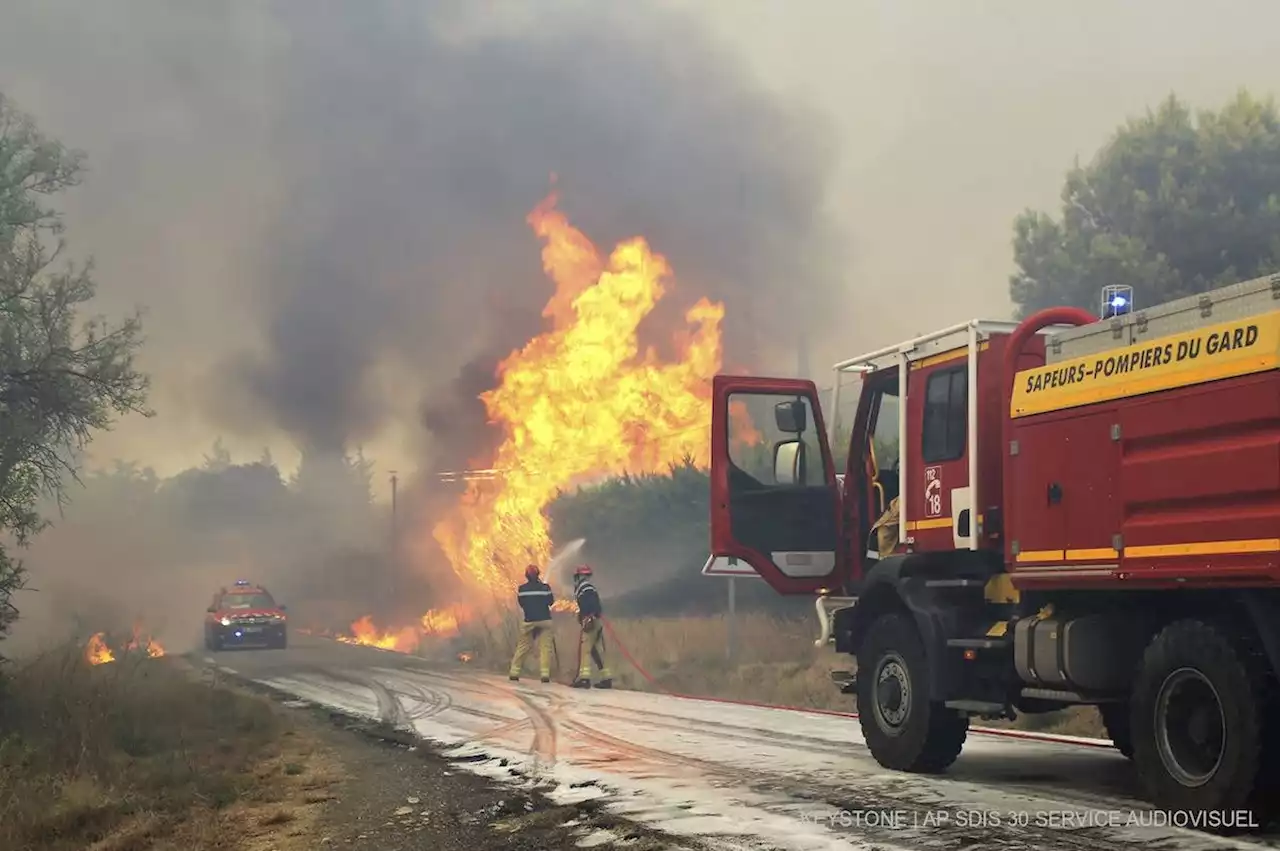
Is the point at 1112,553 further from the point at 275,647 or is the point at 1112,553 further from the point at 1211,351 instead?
the point at 275,647

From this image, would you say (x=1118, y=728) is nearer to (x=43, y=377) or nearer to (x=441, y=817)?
(x=441, y=817)

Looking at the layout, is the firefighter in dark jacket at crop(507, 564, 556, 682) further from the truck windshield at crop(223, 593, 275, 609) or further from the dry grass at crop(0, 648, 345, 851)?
the truck windshield at crop(223, 593, 275, 609)

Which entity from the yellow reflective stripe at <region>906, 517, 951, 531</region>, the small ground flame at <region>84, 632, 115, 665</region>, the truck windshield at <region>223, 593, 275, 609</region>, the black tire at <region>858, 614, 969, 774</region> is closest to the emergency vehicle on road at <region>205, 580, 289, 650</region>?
the truck windshield at <region>223, 593, 275, 609</region>

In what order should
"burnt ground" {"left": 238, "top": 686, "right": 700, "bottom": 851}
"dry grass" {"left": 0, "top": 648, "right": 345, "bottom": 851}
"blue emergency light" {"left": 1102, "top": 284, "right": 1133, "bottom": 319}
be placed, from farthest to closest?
"blue emergency light" {"left": 1102, "top": 284, "right": 1133, "bottom": 319} → "dry grass" {"left": 0, "top": 648, "right": 345, "bottom": 851} → "burnt ground" {"left": 238, "top": 686, "right": 700, "bottom": 851}

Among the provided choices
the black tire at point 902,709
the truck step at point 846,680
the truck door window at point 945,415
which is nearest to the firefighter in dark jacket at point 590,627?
the truck step at point 846,680

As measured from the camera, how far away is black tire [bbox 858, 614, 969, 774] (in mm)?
8688

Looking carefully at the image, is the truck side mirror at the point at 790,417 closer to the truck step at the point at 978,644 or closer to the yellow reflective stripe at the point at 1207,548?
the truck step at the point at 978,644

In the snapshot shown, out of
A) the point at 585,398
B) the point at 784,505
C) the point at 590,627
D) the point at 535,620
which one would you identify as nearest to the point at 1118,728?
the point at 784,505

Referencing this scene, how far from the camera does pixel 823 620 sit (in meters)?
Result: 10.2

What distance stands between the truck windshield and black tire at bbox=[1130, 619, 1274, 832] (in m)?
27.3

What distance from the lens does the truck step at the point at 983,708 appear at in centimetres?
824

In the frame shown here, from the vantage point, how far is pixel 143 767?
1062 cm

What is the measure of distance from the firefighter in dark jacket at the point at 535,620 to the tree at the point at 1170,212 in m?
18.6

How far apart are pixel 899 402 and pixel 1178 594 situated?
10.0ft
